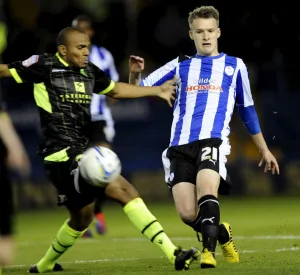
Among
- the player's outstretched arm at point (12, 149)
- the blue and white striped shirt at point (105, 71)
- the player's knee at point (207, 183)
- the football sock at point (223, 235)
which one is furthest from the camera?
the blue and white striped shirt at point (105, 71)

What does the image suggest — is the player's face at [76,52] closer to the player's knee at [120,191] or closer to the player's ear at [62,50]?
the player's ear at [62,50]

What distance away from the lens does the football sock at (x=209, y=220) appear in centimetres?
743

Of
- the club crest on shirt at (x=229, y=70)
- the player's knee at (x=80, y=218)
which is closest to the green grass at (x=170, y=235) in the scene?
the player's knee at (x=80, y=218)

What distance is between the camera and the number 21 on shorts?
784 cm

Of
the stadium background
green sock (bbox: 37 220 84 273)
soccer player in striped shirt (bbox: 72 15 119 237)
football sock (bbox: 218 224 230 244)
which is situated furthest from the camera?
the stadium background

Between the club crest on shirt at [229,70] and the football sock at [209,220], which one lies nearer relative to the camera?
the football sock at [209,220]

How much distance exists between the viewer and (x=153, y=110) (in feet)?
54.9

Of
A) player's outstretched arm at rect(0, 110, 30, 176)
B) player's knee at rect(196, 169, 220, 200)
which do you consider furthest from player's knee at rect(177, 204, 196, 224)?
player's outstretched arm at rect(0, 110, 30, 176)

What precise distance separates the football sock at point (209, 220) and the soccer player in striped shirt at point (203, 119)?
8 centimetres

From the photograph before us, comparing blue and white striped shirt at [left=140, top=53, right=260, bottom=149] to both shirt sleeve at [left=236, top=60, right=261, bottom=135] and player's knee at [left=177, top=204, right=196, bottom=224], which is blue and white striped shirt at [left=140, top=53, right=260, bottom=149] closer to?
shirt sleeve at [left=236, top=60, right=261, bottom=135]

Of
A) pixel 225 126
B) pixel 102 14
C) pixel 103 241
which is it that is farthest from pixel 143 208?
pixel 102 14

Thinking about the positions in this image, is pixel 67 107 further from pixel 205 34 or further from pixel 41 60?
pixel 205 34

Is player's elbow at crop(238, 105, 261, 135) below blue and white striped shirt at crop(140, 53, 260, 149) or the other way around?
below

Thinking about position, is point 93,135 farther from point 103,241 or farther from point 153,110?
point 153,110
